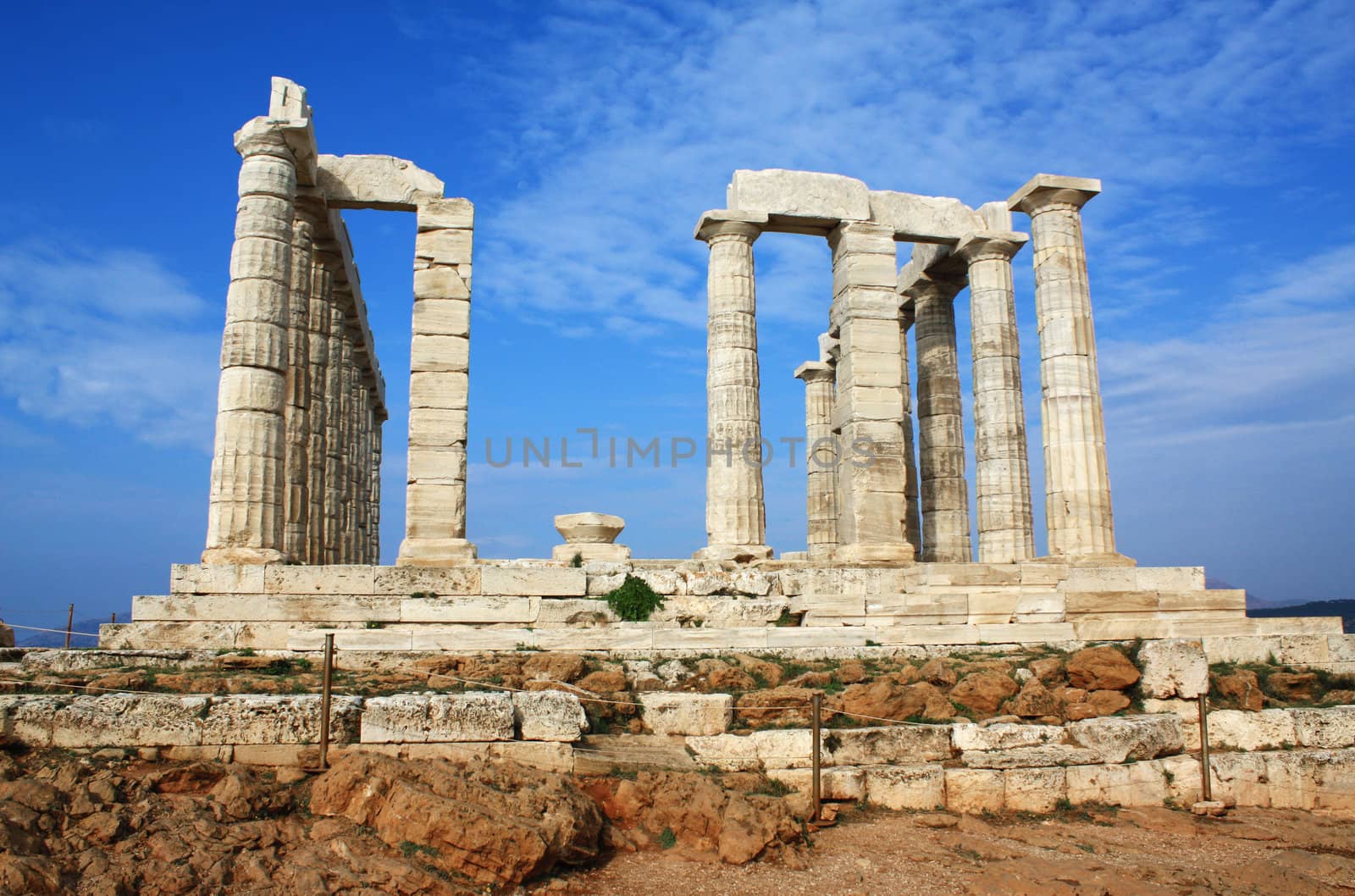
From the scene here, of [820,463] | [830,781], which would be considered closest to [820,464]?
[820,463]

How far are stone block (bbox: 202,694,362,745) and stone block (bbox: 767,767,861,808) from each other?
4321mm

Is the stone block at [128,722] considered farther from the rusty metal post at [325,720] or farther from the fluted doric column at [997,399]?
the fluted doric column at [997,399]

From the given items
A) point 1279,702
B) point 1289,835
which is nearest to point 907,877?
point 1289,835

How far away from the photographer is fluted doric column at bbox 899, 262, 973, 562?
25047 millimetres

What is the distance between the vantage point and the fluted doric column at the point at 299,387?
19562 millimetres

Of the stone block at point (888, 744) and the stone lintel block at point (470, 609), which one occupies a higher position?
the stone lintel block at point (470, 609)

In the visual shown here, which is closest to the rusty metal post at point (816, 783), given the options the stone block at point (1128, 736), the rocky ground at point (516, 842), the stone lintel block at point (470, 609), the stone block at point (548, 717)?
the rocky ground at point (516, 842)

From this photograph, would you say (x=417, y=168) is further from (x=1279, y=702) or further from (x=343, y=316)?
(x=1279, y=702)

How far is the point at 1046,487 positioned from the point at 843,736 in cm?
1219

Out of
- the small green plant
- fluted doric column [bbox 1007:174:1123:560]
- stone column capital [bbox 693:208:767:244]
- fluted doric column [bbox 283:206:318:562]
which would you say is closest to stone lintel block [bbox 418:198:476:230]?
fluted doric column [bbox 283:206:318:562]

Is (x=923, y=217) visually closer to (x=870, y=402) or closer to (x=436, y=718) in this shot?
(x=870, y=402)

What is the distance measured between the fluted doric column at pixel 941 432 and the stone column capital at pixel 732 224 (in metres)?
6.32

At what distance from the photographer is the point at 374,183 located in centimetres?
1994

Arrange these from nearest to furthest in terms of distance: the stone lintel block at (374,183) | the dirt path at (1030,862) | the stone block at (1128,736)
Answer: the dirt path at (1030,862)
the stone block at (1128,736)
the stone lintel block at (374,183)
